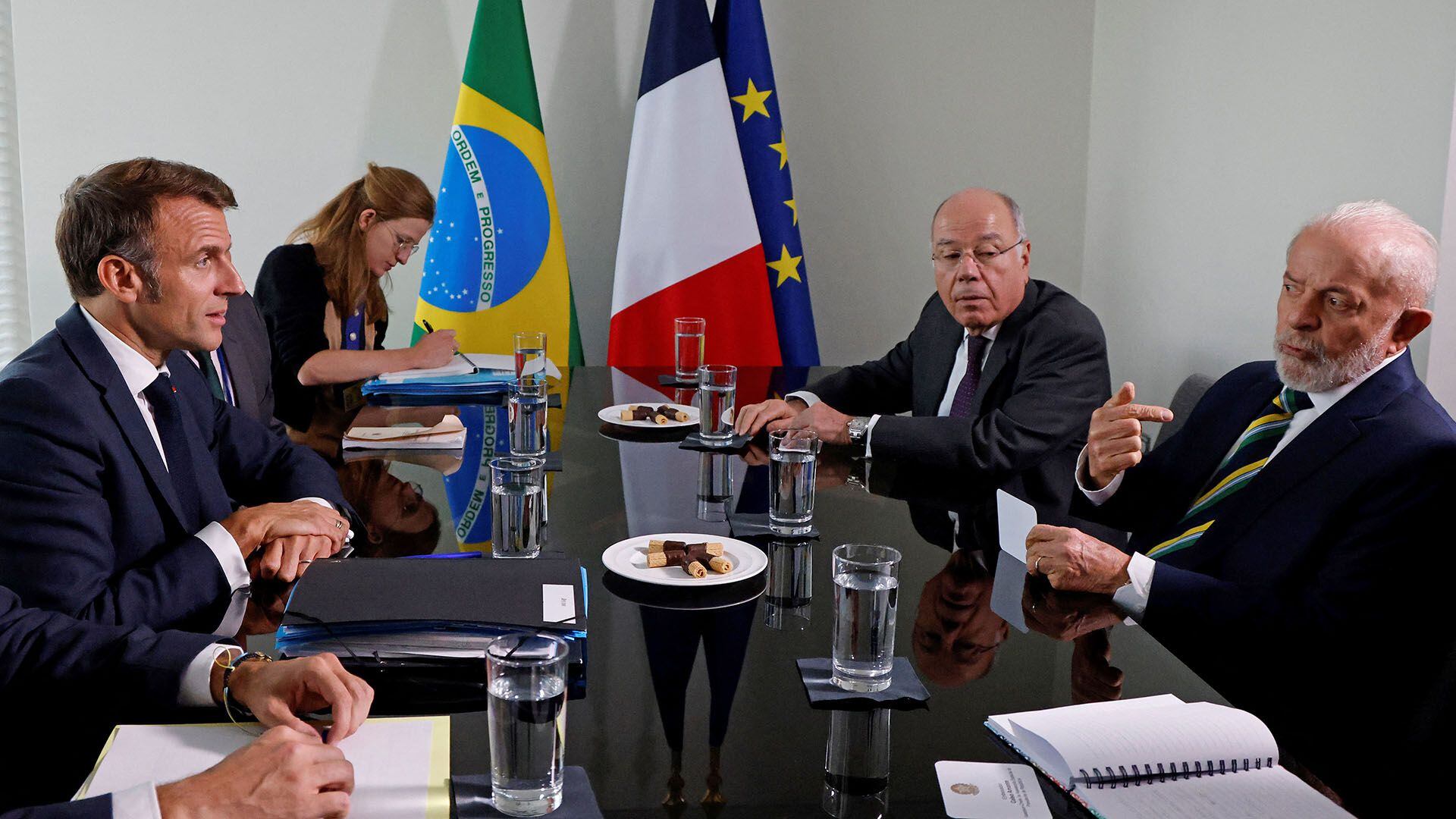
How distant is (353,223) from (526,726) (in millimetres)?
2673

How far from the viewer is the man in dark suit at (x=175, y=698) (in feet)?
3.14

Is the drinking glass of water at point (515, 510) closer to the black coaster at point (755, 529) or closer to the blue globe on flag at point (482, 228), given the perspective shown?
the black coaster at point (755, 529)

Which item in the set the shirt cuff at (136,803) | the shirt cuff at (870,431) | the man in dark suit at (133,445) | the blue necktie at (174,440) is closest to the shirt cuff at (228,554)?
the man in dark suit at (133,445)

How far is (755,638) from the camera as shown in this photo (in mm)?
1368

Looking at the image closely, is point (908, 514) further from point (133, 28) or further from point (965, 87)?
point (133, 28)

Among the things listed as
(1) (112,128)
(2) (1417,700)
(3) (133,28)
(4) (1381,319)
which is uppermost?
(3) (133,28)

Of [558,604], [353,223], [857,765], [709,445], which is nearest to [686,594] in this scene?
[558,604]

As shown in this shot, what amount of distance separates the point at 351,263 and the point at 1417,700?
9.29ft

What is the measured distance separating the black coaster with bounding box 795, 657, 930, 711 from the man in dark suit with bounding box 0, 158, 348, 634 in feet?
2.31

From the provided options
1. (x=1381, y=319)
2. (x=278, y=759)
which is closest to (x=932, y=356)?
(x=1381, y=319)

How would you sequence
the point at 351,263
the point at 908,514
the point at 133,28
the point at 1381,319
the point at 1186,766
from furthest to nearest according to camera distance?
the point at 133,28 → the point at 351,263 → the point at 908,514 → the point at 1381,319 → the point at 1186,766

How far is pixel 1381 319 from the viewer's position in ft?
5.84

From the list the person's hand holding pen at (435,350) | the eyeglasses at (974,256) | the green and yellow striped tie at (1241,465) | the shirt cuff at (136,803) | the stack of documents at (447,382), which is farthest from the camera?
the person's hand holding pen at (435,350)

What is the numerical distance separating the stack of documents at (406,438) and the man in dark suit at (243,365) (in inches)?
6.2
